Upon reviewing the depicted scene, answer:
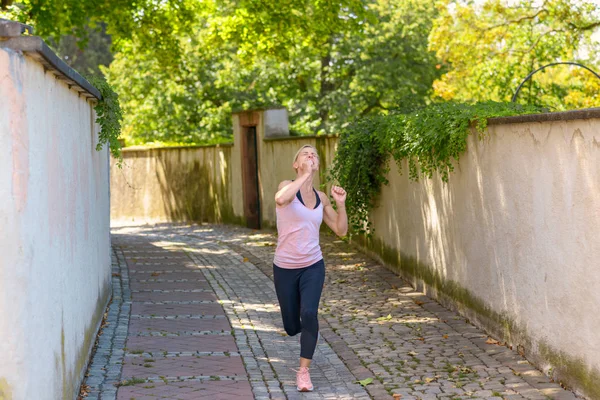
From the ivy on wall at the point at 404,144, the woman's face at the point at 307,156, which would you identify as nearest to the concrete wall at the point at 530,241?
the ivy on wall at the point at 404,144

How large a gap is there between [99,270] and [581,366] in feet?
15.5

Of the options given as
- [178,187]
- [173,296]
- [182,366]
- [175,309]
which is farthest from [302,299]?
[178,187]

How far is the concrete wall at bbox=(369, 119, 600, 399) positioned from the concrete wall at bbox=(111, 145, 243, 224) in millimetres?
11771

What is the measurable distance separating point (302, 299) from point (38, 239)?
2218mm

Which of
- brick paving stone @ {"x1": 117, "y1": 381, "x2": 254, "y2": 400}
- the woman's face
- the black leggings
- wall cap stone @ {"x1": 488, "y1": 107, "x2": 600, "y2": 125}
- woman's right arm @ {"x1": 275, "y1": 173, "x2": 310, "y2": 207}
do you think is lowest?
brick paving stone @ {"x1": 117, "y1": 381, "x2": 254, "y2": 400}

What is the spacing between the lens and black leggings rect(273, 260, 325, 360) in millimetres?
6254

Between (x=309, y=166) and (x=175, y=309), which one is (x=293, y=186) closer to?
(x=309, y=166)

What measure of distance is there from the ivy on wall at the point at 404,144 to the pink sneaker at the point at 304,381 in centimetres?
278

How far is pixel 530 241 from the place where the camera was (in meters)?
6.77

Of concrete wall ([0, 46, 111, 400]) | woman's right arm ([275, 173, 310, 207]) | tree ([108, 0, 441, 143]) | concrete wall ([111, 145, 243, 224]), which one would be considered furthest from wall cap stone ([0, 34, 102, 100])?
tree ([108, 0, 441, 143])

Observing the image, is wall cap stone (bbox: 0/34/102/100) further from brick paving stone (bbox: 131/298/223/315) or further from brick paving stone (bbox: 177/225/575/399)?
brick paving stone (bbox: 131/298/223/315)

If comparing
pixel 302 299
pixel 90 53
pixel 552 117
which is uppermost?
pixel 90 53

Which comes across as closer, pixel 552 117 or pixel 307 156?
pixel 552 117

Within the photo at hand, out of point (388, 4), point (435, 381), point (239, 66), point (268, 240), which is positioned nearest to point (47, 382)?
point (435, 381)
